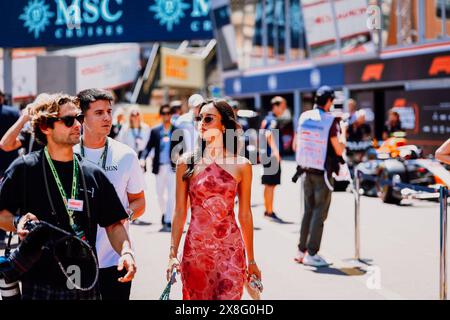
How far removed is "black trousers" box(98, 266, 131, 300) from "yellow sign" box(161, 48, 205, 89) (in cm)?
3881

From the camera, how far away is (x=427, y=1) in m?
22.8

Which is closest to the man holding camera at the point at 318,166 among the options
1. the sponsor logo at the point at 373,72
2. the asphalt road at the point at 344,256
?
the asphalt road at the point at 344,256

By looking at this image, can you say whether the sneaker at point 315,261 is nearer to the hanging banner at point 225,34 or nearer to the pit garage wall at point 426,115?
the pit garage wall at point 426,115

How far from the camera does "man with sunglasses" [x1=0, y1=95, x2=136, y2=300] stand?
364cm

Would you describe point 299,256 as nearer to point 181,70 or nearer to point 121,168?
point 121,168

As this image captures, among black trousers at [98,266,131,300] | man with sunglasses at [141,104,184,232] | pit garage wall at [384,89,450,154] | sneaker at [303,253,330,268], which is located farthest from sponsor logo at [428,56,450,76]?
black trousers at [98,266,131,300]

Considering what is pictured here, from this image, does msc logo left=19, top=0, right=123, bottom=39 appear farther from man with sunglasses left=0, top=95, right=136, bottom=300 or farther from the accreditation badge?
the accreditation badge

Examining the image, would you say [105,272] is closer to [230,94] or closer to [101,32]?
[101,32]

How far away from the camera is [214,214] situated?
4543mm

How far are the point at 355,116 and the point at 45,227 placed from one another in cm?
1529

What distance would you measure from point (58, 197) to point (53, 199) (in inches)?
1.0

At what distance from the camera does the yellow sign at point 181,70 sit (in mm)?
43094

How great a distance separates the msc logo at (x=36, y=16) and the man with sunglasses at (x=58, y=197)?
1008 cm

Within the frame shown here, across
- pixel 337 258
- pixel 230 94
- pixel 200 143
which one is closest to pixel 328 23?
pixel 230 94
